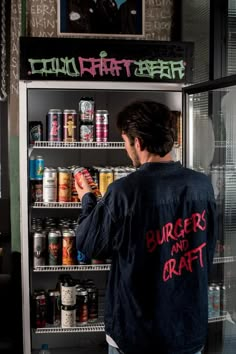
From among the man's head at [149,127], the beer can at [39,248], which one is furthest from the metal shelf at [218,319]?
the man's head at [149,127]

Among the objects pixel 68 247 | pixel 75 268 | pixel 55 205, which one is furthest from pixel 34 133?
pixel 75 268

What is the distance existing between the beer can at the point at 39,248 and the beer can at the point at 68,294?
7.4 inches

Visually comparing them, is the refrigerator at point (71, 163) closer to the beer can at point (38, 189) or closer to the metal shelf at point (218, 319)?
the beer can at point (38, 189)

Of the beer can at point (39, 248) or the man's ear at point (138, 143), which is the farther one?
the beer can at point (39, 248)

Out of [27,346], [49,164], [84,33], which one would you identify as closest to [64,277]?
[27,346]

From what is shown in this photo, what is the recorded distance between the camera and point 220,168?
292 cm

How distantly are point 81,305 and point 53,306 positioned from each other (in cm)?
17

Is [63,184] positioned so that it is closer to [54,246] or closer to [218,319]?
[54,246]

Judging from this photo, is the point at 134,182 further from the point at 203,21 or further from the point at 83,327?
the point at 203,21

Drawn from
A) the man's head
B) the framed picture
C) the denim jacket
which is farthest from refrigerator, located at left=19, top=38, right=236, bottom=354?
the denim jacket

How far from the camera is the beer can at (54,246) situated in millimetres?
3090

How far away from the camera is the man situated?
5.51ft

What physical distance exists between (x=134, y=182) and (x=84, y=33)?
2.00 meters

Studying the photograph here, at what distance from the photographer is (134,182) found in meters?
1.69
